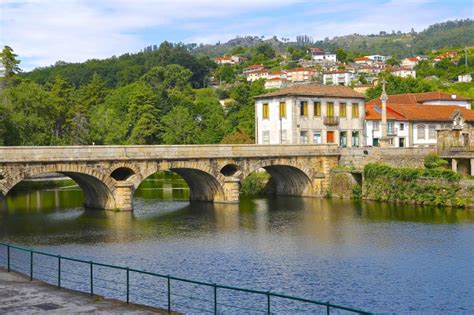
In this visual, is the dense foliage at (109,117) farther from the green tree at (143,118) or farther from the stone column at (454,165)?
the stone column at (454,165)

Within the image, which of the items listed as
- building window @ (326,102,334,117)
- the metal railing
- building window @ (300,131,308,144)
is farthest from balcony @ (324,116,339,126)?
the metal railing

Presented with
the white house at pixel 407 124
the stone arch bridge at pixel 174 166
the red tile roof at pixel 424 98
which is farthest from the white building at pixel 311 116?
the red tile roof at pixel 424 98

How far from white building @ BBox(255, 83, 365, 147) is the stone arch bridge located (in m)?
3.94

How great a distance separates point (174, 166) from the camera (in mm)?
53719

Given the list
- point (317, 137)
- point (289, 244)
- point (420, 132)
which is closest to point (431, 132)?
point (420, 132)

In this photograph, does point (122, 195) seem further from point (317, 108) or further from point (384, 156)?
point (317, 108)

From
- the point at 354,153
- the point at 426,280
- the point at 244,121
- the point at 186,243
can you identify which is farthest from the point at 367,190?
the point at 244,121

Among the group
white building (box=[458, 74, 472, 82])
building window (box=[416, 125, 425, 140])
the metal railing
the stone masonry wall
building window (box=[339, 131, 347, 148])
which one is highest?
white building (box=[458, 74, 472, 82])

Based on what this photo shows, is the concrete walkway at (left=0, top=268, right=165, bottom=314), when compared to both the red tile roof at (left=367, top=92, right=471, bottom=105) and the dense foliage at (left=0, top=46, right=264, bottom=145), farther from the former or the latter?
the red tile roof at (left=367, top=92, right=471, bottom=105)

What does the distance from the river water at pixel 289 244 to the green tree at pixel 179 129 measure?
130 feet

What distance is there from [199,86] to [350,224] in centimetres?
14561

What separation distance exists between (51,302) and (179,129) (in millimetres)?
79349

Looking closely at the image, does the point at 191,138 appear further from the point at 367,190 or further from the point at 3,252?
the point at 3,252

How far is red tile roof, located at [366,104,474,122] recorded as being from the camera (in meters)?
72.1
